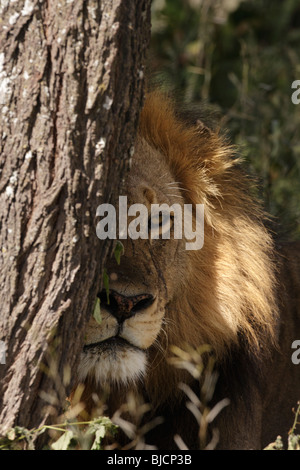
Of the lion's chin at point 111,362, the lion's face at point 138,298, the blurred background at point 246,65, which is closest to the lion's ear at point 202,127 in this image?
the lion's face at point 138,298

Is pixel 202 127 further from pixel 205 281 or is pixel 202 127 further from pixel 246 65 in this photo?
pixel 246 65

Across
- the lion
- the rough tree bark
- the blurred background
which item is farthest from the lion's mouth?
the blurred background

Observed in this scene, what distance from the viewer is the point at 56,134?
3174 mm

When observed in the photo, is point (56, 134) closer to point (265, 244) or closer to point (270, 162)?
point (265, 244)

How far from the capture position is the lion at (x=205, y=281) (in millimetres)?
4207

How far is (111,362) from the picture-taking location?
3639mm

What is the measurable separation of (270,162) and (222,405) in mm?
4295

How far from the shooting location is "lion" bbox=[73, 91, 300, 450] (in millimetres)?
4207

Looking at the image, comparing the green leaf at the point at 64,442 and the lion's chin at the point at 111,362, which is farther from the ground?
the lion's chin at the point at 111,362

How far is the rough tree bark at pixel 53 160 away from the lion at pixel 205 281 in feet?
2.20

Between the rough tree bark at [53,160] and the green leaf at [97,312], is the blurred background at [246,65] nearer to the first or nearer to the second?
the green leaf at [97,312]

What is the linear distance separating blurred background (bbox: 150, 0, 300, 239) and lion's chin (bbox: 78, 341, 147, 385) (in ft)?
13.4

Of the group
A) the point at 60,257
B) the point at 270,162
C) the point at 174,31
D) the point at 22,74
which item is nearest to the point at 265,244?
the point at 60,257

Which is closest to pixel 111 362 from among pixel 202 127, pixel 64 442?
pixel 64 442
